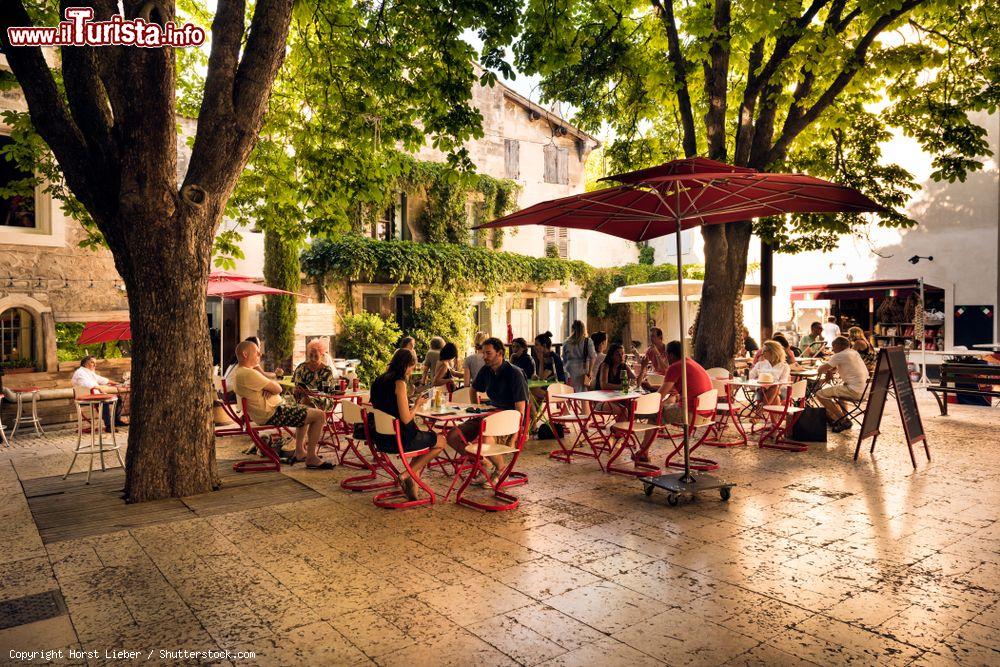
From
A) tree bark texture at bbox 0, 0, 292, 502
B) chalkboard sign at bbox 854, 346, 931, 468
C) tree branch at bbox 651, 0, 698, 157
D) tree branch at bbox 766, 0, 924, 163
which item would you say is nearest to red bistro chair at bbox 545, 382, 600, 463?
chalkboard sign at bbox 854, 346, 931, 468

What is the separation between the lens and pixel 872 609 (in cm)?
368

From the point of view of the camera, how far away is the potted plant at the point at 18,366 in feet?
36.9

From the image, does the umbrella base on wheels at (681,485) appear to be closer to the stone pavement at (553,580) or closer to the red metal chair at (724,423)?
the stone pavement at (553,580)

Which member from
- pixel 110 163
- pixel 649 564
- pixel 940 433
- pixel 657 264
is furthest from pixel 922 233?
pixel 110 163

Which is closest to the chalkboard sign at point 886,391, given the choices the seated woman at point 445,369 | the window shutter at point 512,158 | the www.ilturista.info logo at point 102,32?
the seated woman at point 445,369

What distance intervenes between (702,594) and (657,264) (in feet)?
76.6

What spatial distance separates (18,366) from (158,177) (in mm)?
7658

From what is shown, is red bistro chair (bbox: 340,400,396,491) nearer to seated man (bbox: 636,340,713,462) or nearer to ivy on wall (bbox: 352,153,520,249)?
seated man (bbox: 636,340,713,462)

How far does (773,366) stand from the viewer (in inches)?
356

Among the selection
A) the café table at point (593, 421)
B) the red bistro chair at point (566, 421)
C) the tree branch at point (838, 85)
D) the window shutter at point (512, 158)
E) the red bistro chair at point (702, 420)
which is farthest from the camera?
the window shutter at point (512, 158)

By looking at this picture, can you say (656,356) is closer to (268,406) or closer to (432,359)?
(432,359)

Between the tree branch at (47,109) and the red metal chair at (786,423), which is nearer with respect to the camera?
the tree branch at (47,109)

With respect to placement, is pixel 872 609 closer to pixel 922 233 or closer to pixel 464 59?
pixel 464 59

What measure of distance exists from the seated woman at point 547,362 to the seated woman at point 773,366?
271 centimetres
